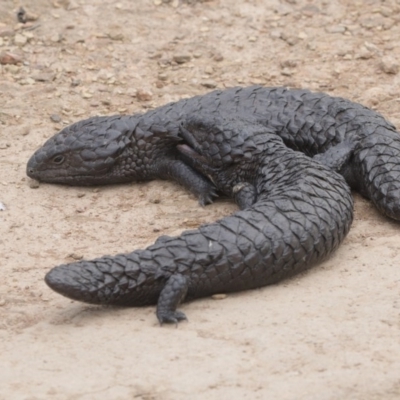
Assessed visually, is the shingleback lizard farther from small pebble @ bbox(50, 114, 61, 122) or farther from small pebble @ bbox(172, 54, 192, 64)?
small pebble @ bbox(172, 54, 192, 64)

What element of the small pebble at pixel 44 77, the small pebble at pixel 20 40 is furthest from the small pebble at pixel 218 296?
the small pebble at pixel 20 40

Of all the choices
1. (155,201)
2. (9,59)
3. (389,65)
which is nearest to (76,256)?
(155,201)

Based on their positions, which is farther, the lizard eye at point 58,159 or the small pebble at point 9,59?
the small pebble at point 9,59

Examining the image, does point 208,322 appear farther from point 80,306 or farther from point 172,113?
point 172,113

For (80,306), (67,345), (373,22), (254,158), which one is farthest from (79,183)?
(373,22)

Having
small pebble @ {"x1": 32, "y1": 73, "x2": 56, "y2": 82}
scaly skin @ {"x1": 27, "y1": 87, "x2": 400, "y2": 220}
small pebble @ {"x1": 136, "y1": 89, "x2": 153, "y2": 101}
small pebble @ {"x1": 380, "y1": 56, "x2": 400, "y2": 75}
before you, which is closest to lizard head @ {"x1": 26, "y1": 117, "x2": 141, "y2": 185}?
scaly skin @ {"x1": 27, "y1": 87, "x2": 400, "y2": 220}

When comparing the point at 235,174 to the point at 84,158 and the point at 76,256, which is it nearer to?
the point at 84,158

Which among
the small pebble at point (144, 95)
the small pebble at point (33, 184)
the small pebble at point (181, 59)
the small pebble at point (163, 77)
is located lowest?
the small pebble at point (33, 184)

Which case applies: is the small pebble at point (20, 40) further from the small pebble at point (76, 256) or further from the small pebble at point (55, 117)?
the small pebble at point (76, 256)
